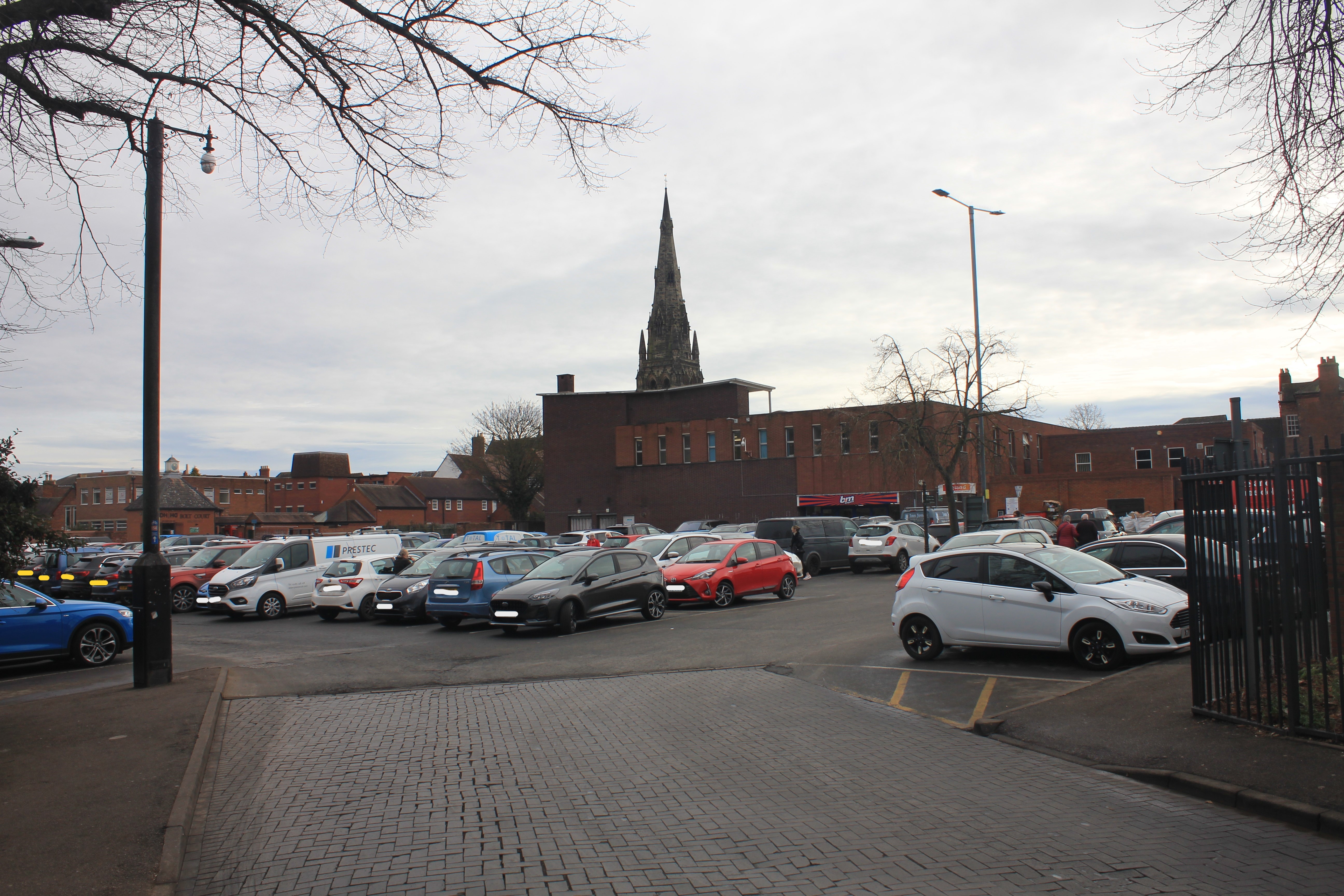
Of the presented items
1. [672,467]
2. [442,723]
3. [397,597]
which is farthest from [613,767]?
[672,467]

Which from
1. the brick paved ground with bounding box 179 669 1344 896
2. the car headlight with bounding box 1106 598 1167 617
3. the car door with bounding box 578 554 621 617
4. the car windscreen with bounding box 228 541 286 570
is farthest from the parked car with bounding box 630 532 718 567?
the brick paved ground with bounding box 179 669 1344 896

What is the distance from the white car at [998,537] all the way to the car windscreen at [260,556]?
1584 centimetres

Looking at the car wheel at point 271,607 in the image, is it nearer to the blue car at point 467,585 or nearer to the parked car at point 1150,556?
the blue car at point 467,585

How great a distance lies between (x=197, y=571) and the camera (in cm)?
2498

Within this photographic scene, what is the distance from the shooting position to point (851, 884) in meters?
4.71

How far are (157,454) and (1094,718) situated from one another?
34.8 ft

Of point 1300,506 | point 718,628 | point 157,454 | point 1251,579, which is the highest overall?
point 157,454

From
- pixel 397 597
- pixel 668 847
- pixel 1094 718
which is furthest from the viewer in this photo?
pixel 397 597

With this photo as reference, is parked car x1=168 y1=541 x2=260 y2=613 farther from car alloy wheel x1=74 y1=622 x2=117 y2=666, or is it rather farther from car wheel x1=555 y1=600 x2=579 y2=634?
car wheel x1=555 y1=600 x2=579 y2=634

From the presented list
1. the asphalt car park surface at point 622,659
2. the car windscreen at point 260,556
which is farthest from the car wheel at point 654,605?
the car windscreen at point 260,556

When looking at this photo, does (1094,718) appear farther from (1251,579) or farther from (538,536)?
(538,536)

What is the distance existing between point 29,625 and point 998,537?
18.0 meters

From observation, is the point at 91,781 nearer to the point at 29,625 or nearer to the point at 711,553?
the point at 29,625

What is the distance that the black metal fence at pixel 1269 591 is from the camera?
6.86 metres
